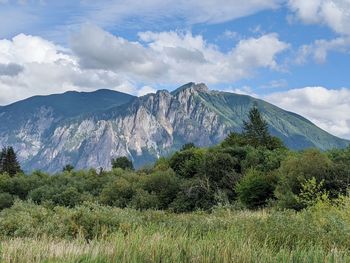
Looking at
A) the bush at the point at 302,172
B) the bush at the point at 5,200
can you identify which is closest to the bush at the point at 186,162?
the bush at the point at 302,172

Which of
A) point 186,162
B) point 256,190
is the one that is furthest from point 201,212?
point 186,162

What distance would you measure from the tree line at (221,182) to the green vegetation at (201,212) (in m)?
0.14

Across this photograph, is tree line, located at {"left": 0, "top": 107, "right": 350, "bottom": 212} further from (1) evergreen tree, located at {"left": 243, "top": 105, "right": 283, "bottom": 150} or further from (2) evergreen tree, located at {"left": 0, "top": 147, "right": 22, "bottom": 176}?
(2) evergreen tree, located at {"left": 0, "top": 147, "right": 22, "bottom": 176}

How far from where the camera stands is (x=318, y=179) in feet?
121

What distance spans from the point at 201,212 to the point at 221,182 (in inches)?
1153

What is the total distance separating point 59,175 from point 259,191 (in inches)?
2006

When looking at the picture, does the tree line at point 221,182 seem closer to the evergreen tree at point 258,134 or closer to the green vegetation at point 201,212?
the evergreen tree at point 258,134

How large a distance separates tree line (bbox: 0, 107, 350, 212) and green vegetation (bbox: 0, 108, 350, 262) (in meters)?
0.14

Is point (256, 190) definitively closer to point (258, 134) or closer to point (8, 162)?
point (258, 134)

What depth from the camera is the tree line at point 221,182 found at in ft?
122

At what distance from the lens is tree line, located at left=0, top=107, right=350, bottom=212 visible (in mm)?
37156

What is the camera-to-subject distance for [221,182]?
182 feet

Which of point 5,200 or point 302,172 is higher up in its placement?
point 302,172

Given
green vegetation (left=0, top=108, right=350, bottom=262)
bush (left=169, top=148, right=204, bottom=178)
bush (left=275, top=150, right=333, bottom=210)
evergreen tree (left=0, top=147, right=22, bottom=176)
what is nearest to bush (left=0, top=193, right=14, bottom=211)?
green vegetation (left=0, top=108, right=350, bottom=262)
